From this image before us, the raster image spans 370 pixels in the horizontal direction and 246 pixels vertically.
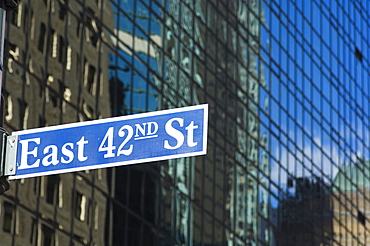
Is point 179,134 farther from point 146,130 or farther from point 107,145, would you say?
point 107,145

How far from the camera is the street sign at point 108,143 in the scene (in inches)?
303

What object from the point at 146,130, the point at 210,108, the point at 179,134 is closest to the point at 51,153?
the point at 146,130

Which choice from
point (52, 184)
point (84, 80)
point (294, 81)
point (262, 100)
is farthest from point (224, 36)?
point (52, 184)

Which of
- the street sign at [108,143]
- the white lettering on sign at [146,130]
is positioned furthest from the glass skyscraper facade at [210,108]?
the white lettering on sign at [146,130]

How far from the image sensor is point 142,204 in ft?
115

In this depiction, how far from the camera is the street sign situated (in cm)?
771

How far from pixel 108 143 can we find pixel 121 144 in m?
0.11

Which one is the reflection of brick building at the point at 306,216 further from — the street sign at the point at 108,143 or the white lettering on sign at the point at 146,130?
the white lettering on sign at the point at 146,130

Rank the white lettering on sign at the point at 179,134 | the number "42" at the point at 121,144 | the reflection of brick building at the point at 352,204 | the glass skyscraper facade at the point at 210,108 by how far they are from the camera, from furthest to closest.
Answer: the reflection of brick building at the point at 352,204 < the glass skyscraper facade at the point at 210,108 < the number "42" at the point at 121,144 < the white lettering on sign at the point at 179,134

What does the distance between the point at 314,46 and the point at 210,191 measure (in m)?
16.8

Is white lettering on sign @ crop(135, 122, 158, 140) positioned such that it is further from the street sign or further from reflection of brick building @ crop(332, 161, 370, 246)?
reflection of brick building @ crop(332, 161, 370, 246)

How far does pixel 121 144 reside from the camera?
7.90 m

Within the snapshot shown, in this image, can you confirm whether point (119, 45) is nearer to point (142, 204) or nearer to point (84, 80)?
point (84, 80)

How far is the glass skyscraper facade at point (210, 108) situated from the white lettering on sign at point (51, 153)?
61.8ft
